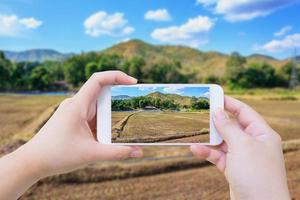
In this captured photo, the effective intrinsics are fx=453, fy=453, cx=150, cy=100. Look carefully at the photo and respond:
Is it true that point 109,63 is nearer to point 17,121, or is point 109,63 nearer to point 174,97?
point 17,121

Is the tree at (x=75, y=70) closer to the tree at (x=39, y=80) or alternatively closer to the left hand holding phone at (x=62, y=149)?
the tree at (x=39, y=80)

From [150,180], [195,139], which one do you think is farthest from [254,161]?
[150,180]

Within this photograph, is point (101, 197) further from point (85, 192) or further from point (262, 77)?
point (262, 77)

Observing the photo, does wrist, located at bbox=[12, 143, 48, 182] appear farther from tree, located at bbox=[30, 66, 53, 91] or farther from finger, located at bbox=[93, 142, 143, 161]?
tree, located at bbox=[30, 66, 53, 91]

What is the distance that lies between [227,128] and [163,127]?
20cm

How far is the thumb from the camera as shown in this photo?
2.32ft

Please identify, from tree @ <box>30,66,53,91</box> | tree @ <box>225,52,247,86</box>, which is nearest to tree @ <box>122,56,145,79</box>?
tree @ <box>30,66,53,91</box>

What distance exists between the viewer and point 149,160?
4.97 metres

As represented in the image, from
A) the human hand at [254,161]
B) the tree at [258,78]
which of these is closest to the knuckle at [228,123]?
the human hand at [254,161]

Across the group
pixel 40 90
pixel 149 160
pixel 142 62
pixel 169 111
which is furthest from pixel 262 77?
pixel 169 111

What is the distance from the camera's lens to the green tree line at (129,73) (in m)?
20.7

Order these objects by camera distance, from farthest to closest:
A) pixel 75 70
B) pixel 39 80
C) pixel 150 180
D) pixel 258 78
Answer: pixel 75 70 < pixel 39 80 < pixel 258 78 < pixel 150 180

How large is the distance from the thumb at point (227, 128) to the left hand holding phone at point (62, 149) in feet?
0.50

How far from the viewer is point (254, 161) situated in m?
0.68
